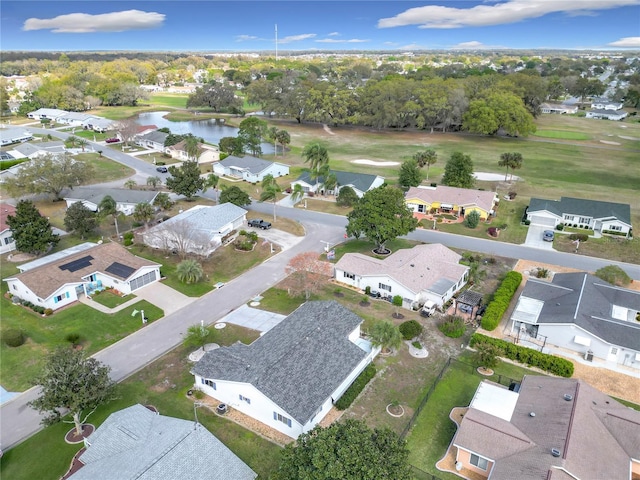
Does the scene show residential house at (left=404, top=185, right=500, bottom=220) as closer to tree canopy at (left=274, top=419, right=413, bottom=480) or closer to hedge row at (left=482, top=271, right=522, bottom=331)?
hedge row at (left=482, top=271, right=522, bottom=331)

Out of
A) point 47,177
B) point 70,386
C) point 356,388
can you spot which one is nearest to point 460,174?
point 356,388

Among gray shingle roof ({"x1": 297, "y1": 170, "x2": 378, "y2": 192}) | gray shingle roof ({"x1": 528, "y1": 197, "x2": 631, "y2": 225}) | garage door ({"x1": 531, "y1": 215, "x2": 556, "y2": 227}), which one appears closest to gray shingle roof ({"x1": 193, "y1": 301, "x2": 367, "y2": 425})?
gray shingle roof ({"x1": 297, "y1": 170, "x2": 378, "y2": 192})

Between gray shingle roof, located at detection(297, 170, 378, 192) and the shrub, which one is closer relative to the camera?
the shrub

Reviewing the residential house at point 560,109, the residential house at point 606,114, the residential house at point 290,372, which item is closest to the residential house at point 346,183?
the residential house at point 290,372

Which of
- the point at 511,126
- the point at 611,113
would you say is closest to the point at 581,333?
the point at 511,126

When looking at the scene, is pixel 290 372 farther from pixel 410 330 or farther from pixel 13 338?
pixel 13 338

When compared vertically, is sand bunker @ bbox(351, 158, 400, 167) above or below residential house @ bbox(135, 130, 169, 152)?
below
